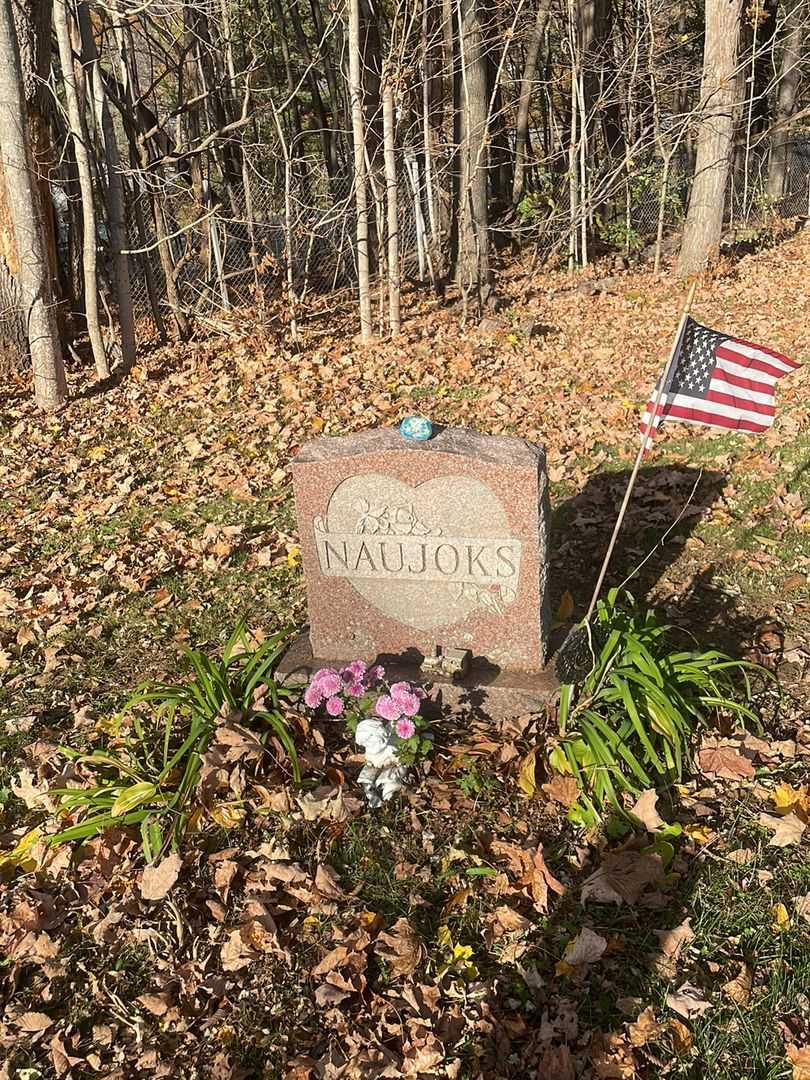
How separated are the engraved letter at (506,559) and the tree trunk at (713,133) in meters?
10.3

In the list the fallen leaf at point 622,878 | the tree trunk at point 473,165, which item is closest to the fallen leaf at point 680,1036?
the fallen leaf at point 622,878

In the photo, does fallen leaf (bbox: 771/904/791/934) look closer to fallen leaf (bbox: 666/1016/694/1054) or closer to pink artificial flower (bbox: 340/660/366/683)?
fallen leaf (bbox: 666/1016/694/1054)

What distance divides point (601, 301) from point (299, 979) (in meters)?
11.0

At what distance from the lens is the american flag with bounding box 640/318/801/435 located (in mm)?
3797

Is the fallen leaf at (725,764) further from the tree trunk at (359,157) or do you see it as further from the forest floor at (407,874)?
the tree trunk at (359,157)

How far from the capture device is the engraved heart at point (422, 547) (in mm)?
3938

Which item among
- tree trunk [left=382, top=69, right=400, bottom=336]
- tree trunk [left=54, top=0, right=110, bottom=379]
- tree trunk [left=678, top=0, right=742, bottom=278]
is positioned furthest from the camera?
tree trunk [left=678, top=0, right=742, bottom=278]

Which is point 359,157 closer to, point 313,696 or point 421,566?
point 421,566

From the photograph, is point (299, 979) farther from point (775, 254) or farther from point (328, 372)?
point (775, 254)

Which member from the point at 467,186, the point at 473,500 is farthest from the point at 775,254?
the point at 473,500

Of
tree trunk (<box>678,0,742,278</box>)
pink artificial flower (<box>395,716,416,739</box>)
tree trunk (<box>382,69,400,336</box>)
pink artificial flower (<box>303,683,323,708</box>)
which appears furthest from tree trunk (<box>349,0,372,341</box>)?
pink artificial flower (<box>395,716,416,739</box>)

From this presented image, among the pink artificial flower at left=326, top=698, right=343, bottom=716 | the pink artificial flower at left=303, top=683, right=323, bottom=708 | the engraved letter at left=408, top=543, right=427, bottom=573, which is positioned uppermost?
the engraved letter at left=408, top=543, right=427, bottom=573

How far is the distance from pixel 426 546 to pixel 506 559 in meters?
0.41

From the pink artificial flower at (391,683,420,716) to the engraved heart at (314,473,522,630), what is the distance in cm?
69
